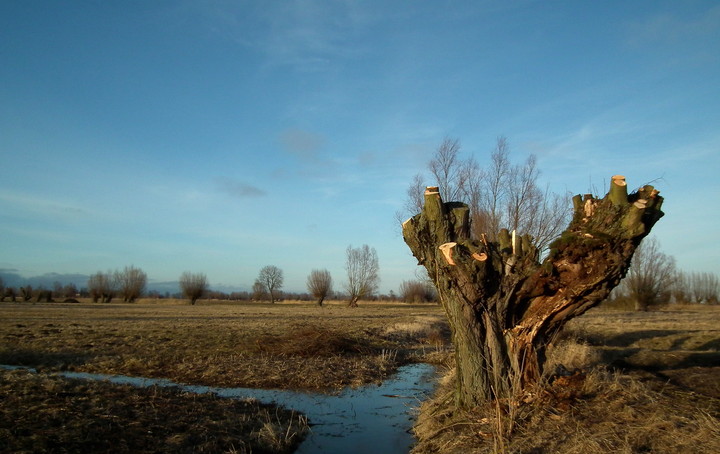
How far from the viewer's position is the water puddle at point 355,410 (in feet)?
24.8

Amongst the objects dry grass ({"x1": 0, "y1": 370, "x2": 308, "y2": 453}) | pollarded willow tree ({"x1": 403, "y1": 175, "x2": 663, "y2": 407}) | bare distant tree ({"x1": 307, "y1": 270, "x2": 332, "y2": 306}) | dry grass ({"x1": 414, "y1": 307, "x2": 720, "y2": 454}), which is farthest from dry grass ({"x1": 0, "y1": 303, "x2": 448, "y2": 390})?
bare distant tree ({"x1": 307, "y1": 270, "x2": 332, "y2": 306})

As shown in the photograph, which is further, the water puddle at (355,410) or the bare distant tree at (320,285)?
the bare distant tree at (320,285)

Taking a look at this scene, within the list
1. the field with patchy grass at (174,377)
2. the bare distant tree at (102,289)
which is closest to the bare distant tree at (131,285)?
the bare distant tree at (102,289)

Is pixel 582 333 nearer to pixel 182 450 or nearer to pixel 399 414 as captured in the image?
pixel 399 414

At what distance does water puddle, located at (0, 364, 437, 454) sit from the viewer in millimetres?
7570

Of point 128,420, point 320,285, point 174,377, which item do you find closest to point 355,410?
point 128,420

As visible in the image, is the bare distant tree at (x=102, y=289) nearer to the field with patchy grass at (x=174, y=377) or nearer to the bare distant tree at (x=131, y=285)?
the bare distant tree at (x=131, y=285)

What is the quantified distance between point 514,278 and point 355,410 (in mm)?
4744

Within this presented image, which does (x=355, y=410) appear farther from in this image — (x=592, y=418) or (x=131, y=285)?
(x=131, y=285)

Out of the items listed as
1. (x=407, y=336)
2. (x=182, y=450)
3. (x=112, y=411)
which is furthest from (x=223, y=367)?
(x=407, y=336)

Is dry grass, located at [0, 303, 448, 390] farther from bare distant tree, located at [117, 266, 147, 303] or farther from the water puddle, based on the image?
bare distant tree, located at [117, 266, 147, 303]

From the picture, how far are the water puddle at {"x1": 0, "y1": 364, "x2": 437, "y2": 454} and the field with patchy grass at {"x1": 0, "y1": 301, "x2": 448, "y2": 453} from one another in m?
0.45

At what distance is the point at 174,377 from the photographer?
11.7m

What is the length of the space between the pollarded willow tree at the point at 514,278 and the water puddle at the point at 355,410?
5.41 ft
